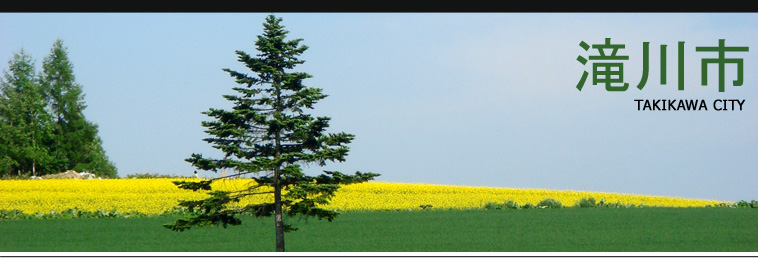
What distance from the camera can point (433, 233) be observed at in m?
22.9

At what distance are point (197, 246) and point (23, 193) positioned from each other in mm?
16913

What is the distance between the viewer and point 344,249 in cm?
1891

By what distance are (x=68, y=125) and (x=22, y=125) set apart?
9.46 ft

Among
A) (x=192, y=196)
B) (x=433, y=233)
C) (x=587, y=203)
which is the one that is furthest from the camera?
(x=192, y=196)

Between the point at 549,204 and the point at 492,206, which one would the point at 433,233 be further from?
the point at 549,204

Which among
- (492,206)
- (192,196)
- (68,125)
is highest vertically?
(68,125)

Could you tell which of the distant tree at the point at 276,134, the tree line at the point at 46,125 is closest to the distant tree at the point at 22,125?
the tree line at the point at 46,125

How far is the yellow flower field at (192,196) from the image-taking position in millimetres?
31297

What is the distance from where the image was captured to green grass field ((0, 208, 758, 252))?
19703 millimetres

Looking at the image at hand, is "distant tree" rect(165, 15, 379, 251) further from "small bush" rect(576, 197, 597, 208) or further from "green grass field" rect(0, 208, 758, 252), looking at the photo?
"small bush" rect(576, 197, 597, 208)

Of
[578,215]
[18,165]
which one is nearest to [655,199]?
[578,215]

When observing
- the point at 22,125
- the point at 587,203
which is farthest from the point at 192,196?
the point at 22,125

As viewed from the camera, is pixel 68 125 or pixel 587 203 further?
pixel 68 125
